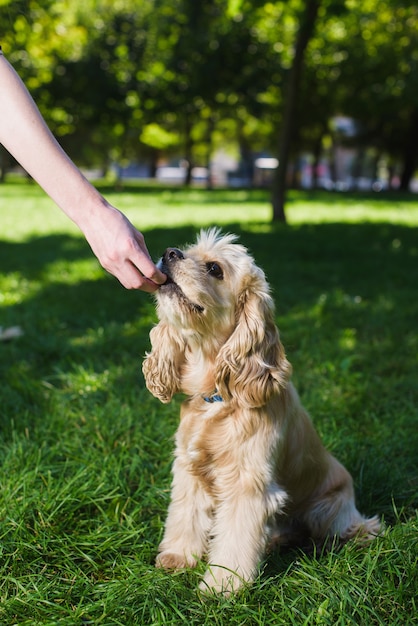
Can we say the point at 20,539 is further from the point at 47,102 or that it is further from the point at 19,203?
the point at 47,102

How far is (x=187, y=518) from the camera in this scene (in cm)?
274

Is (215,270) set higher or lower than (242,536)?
higher

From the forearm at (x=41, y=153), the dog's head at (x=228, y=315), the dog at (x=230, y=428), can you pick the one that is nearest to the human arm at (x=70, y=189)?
the forearm at (x=41, y=153)

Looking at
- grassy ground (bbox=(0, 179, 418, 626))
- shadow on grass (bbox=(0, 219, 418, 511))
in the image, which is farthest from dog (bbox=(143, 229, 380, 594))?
shadow on grass (bbox=(0, 219, 418, 511))

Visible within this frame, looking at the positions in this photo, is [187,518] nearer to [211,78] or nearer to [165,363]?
[165,363]

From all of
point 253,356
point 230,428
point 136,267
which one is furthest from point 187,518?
point 136,267

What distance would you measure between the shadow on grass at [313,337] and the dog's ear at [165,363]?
0.63 m

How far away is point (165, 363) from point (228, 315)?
1.35 ft

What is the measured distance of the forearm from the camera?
6.82 ft

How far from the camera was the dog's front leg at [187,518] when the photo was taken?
271 centimetres

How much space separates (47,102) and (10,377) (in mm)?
31983

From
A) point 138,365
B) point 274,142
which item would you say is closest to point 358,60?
point 274,142

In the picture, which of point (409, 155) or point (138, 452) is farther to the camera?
point (409, 155)

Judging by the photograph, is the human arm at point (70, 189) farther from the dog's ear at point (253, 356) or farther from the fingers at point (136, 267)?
the dog's ear at point (253, 356)
